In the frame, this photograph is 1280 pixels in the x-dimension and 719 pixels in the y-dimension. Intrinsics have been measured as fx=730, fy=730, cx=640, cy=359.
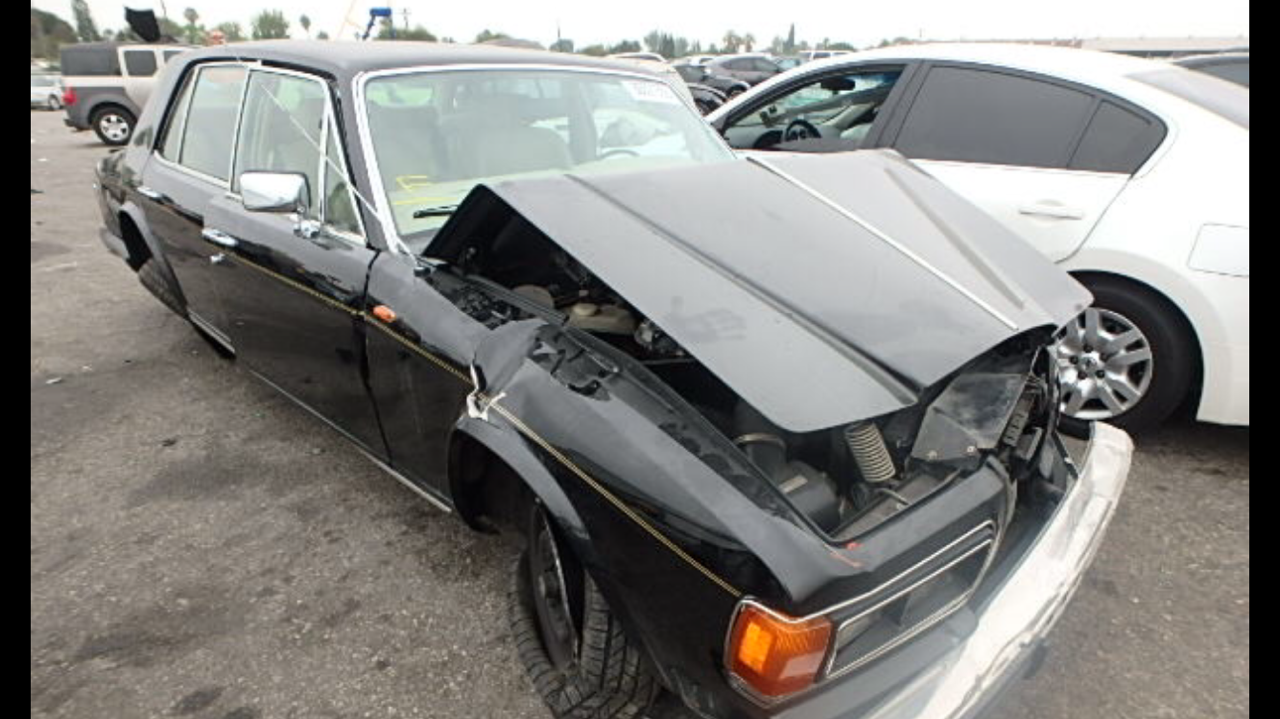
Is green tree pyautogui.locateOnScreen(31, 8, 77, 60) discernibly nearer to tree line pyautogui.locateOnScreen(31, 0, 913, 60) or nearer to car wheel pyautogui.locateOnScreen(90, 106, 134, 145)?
tree line pyautogui.locateOnScreen(31, 0, 913, 60)

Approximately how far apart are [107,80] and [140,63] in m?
0.66

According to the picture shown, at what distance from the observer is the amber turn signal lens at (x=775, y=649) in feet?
4.42

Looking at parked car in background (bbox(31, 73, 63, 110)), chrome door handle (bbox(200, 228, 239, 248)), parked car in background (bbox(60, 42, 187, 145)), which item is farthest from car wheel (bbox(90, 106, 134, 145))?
chrome door handle (bbox(200, 228, 239, 248))

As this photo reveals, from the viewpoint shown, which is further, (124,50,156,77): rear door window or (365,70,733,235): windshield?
(124,50,156,77): rear door window

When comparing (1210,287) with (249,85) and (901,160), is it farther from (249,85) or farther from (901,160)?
(249,85)

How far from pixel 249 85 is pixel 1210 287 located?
4264 millimetres

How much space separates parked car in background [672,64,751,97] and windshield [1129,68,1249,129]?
494 inches

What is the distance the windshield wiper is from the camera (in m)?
2.55

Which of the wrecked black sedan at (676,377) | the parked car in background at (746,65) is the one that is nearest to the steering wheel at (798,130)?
the wrecked black sedan at (676,377)

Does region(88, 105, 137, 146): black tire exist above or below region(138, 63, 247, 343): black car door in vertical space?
below

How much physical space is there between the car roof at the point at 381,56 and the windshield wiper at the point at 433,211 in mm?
634

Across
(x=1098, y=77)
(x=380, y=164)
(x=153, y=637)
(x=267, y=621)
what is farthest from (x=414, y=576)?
(x=1098, y=77)

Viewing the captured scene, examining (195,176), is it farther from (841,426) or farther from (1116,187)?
(1116,187)

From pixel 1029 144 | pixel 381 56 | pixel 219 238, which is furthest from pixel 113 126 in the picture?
pixel 1029 144
